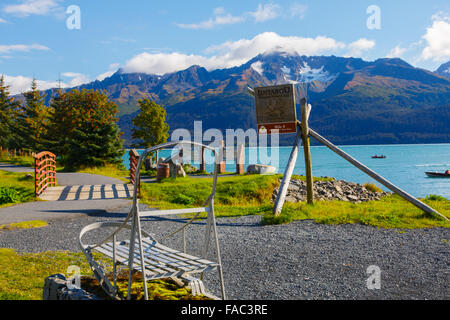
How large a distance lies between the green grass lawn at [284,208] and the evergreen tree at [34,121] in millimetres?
26404

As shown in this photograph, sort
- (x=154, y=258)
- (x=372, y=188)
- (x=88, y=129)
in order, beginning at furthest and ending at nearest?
(x=88, y=129) < (x=372, y=188) < (x=154, y=258)

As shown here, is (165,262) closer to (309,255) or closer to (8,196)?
(309,255)

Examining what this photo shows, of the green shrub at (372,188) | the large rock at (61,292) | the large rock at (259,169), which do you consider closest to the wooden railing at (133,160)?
the large rock at (259,169)

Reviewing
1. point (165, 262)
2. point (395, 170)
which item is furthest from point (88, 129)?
point (395, 170)

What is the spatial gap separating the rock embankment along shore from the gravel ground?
5601mm

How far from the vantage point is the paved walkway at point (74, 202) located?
1077cm

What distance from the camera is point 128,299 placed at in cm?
371

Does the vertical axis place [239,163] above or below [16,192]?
above

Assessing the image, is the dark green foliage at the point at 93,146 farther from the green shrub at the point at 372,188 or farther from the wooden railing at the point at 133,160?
the green shrub at the point at 372,188

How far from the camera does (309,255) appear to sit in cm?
673

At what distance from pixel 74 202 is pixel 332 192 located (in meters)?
10.8
